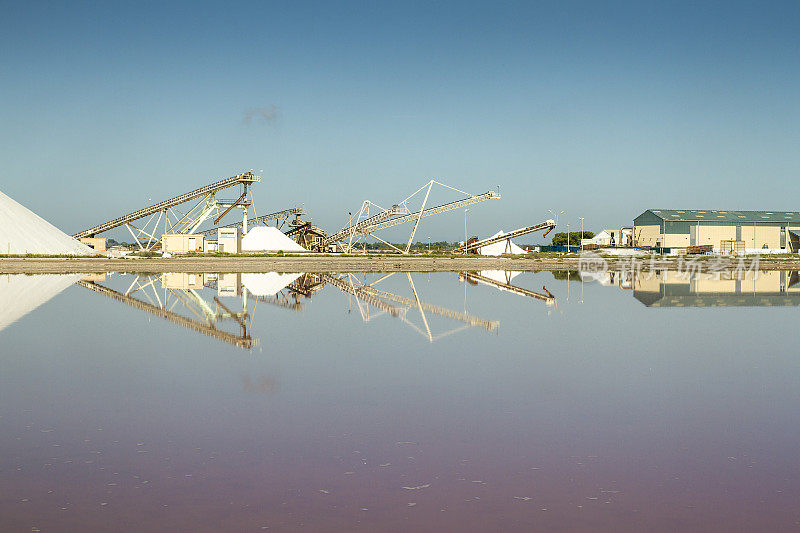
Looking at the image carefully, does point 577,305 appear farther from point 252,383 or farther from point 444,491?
point 444,491

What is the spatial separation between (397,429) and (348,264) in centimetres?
4998

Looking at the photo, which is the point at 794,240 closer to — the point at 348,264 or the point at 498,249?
the point at 498,249

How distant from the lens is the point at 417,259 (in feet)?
207

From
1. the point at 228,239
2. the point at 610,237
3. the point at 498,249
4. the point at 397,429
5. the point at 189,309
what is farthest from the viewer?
the point at 610,237

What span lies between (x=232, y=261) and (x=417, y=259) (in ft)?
57.2

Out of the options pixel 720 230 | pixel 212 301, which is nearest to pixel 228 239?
pixel 212 301

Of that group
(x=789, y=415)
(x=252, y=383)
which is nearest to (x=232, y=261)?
(x=252, y=383)

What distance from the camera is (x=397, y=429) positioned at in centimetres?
721

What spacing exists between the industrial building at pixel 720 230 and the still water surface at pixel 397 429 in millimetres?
86626

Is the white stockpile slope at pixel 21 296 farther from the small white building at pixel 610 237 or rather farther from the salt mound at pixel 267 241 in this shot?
the small white building at pixel 610 237

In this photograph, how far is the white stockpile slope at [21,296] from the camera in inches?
731

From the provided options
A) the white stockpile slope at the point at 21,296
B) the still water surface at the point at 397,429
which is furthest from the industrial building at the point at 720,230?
the still water surface at the point at 397,429

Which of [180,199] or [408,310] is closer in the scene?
[408,310]

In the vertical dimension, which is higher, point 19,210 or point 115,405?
point 19,210
